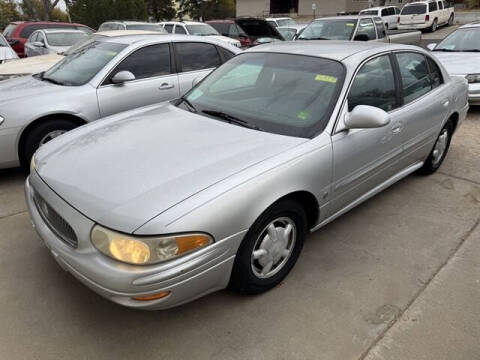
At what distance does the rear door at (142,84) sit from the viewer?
4.59 meters

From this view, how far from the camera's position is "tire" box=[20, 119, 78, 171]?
4152mm

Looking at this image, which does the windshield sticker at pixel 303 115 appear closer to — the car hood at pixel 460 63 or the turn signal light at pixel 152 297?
the turn signal light at pixel 152 297

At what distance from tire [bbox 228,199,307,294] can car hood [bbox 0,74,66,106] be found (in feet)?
9.94

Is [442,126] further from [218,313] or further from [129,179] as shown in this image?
[129,179]

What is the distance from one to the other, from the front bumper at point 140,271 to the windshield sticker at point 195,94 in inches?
61.3

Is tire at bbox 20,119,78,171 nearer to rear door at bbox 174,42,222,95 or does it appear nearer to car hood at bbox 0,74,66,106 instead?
car hood at bbox 0,74,66,106

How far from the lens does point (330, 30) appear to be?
1003cm

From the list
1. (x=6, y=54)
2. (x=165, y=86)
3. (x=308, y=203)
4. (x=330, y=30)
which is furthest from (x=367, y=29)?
(x=308, y=203)

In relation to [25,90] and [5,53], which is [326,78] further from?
[5,53]

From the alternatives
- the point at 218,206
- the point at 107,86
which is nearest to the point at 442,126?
the point at 218,206

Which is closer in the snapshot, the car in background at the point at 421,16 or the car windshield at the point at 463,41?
the car windshield at the point at 463,41

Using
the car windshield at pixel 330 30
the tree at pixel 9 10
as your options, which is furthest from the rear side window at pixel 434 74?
the tree at pixel 9 10

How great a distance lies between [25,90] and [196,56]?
83.4 inches

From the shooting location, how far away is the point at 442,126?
415 centimetres
